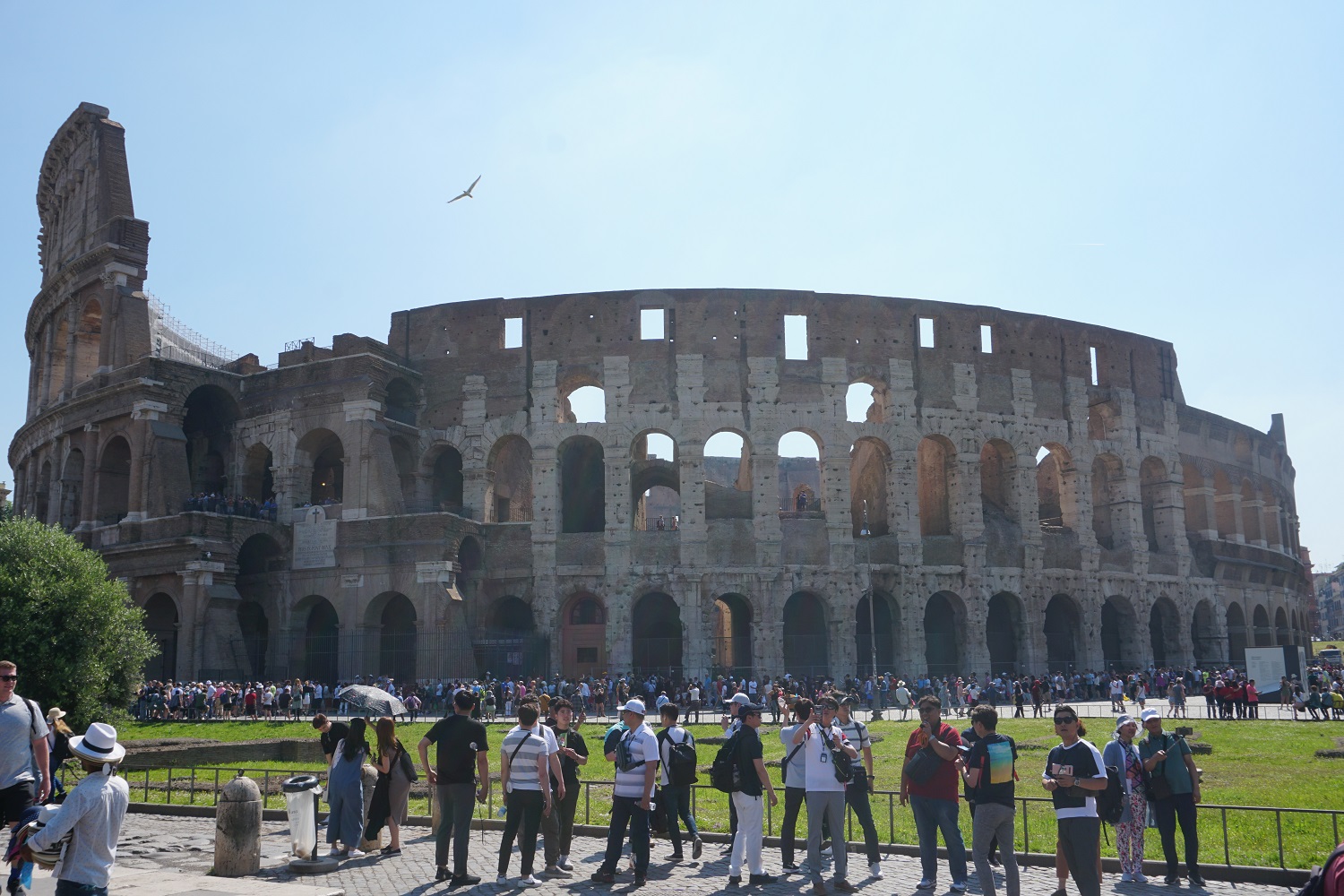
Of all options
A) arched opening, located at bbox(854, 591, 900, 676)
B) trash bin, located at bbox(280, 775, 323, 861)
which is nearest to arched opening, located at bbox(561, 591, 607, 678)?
arched opening, located at bbox(854, 591, 900, 676)

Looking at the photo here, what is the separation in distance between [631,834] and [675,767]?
102 cm

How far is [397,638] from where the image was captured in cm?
3378

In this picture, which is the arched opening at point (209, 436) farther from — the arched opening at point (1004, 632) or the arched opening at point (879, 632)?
the arched opening at point (1004, 632)

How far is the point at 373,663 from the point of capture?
32.0 m

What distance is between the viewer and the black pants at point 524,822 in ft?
28.1

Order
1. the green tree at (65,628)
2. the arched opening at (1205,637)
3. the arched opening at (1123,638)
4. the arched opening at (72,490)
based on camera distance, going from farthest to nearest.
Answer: the arched opening at (1205,637) → the arched opening at (1123,638) → the arched opening at (72,490) → the green tree at (65,628)

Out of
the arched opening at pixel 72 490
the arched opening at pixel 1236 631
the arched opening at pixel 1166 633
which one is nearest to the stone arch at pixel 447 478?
the arched opening at pixel 72 490

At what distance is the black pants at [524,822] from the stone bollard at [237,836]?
2092 mm

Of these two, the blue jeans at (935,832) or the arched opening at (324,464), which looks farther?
the arched opening at (324,464)

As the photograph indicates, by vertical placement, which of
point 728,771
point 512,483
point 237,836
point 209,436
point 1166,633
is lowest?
point 237,836

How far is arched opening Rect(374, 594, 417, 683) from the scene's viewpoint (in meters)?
32.5

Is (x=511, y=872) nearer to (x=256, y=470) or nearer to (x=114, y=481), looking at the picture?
(x=256, y=470)

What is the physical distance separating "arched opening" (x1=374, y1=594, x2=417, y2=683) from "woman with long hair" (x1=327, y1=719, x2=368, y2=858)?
71.4 feet

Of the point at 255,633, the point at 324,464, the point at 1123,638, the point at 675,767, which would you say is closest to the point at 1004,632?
the point at 1123,638
